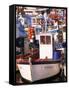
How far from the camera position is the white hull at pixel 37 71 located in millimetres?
1523

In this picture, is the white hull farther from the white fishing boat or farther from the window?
the window

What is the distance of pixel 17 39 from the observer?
1.51 meters

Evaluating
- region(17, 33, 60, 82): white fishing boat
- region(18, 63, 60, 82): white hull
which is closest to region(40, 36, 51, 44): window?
region(17, 33, 60, 82): white fishing boat

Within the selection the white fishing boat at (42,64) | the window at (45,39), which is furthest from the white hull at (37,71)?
the window at (45,39)

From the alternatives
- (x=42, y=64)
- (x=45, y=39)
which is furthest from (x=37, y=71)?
Answer: (x=45, y=39)

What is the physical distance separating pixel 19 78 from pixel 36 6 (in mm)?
381

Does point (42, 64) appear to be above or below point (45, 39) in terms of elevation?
below

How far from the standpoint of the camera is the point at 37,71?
1543 millimetres

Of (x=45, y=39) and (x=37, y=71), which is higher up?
(x=45, y=39)

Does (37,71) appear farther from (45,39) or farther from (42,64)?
(45,39)

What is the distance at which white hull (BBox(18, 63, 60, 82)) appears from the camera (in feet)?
5.00
